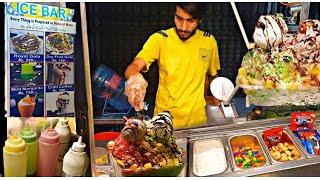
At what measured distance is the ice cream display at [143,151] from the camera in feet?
5.91

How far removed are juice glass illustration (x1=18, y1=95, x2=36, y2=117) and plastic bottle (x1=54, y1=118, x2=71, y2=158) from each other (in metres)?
0.15

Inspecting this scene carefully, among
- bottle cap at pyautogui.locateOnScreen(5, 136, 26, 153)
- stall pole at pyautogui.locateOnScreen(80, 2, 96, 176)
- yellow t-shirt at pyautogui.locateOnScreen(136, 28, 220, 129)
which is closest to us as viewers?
bottle cap at pyautogui.locateOnScreen(5, 136, 26, 153)

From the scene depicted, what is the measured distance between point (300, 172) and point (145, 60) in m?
0.84

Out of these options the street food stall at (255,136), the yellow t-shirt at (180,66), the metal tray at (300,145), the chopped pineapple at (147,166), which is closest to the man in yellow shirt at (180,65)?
the yellow t-shirt at (180,66)

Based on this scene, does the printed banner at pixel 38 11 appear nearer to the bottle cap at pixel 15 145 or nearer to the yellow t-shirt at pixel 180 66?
the yellow t-shirt at pixel 180 66

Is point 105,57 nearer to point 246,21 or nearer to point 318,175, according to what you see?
point 246,21

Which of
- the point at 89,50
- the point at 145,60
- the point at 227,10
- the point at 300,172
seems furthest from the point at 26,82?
the point at 300,172

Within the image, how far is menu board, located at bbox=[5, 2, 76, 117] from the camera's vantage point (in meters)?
1.86

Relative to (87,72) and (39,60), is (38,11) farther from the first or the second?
(87,72)

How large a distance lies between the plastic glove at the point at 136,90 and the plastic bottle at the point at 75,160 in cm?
28

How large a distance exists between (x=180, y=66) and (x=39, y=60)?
62cm

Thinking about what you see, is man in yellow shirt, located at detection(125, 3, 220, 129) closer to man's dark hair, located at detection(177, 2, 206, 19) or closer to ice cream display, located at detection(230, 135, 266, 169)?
man's dark hair, located at detection(177, 2, 206, 19)

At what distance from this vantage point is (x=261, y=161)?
194 centimetres

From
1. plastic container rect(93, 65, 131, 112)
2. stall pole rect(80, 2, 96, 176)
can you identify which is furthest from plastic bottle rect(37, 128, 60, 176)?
plastic container rect(93, 65, 131, 112)
